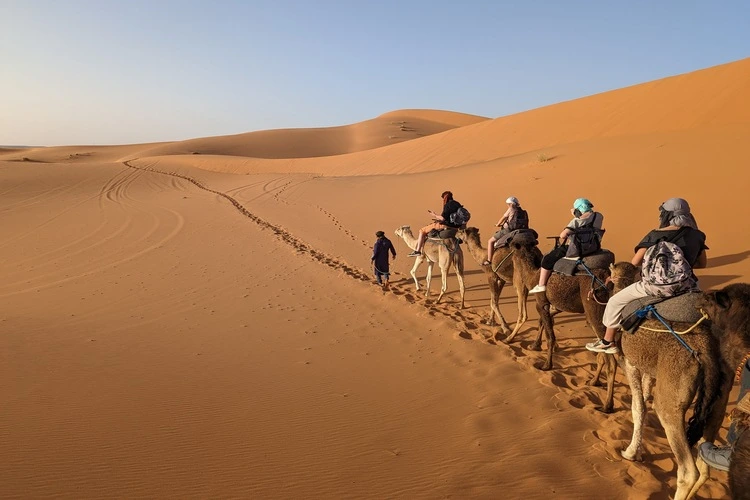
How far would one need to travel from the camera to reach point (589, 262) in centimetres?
682

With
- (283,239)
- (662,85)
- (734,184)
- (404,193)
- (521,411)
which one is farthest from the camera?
(662,85)

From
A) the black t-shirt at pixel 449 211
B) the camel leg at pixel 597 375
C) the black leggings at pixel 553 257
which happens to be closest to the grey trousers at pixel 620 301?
the camel leg at pixel 597 375

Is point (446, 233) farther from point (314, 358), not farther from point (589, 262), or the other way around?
point (314, 358)

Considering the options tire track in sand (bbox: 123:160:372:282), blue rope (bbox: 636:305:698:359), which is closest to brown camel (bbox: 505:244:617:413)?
blue rope (bbox: 636:305:698:359)

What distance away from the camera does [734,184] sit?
14.7m

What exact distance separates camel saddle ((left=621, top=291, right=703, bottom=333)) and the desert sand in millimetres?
1333

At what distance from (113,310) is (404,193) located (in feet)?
60.1

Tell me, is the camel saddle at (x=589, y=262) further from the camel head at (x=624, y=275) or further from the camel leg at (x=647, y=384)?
the camel leg at (x=647, y=384)

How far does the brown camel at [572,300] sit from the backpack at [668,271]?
5.12ft

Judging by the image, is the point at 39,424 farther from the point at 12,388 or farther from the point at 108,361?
the point at 108,361

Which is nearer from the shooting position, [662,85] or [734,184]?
[734,184]

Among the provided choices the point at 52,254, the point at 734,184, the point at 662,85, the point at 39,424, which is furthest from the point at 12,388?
the point at 662,85

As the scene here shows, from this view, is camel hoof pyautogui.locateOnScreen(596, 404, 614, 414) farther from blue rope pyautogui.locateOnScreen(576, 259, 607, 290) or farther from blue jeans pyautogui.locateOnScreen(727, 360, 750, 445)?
blue jeans pyautogui.locateOnScreen(727, 360, 750, 445)

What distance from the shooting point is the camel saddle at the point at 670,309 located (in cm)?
432
